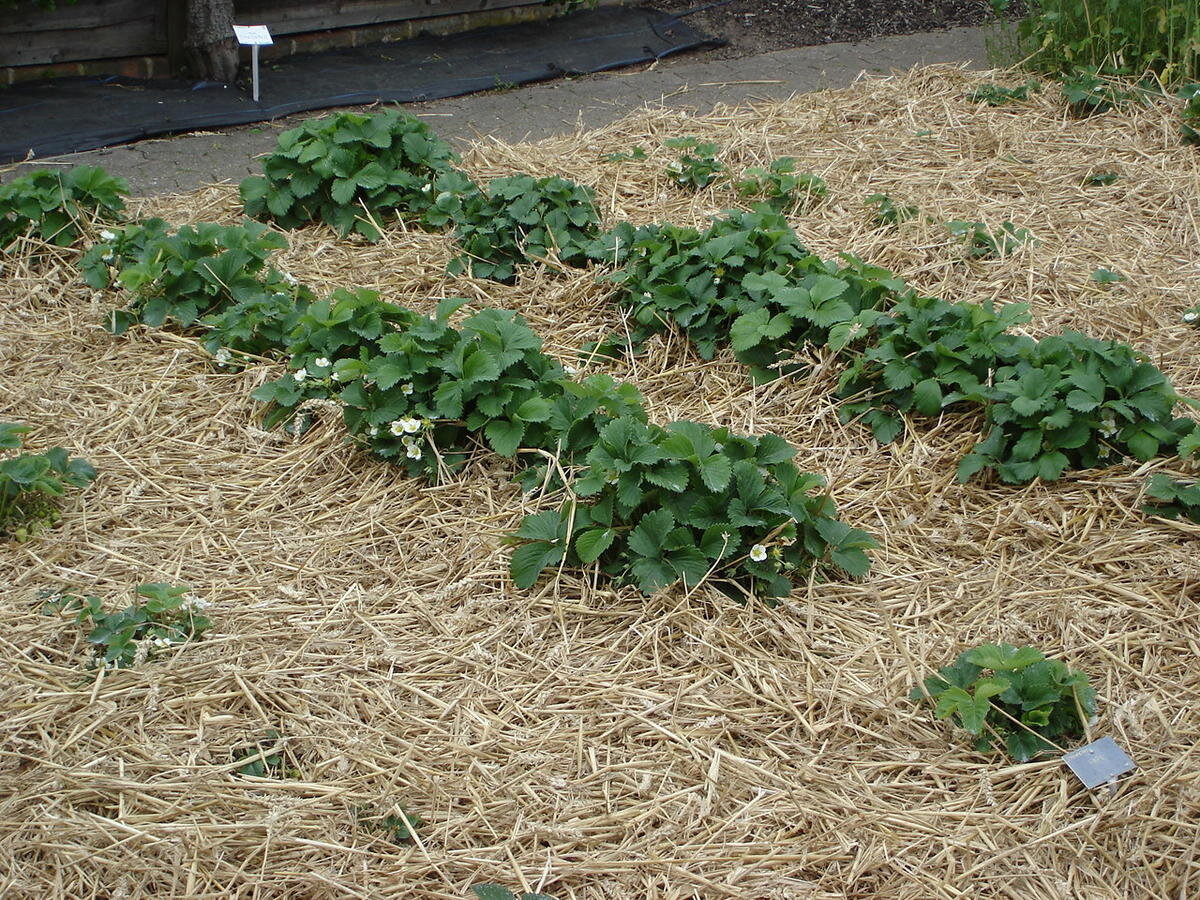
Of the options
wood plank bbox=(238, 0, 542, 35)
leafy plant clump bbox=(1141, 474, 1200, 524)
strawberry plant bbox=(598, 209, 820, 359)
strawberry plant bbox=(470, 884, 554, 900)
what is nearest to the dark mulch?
wood plank bbox=(238, 0, 542, 35)

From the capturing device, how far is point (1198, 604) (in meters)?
2.71

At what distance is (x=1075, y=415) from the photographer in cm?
306

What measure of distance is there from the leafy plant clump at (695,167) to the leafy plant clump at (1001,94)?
159 centimetres

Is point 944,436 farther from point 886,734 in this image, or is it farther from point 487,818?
point 487,818

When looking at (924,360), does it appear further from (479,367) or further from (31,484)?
(31,484)

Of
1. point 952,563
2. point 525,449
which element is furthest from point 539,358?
point 952,563

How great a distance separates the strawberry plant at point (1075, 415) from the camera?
9.95 ft

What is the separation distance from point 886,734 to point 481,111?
439cm

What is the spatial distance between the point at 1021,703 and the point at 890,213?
8.26 feet

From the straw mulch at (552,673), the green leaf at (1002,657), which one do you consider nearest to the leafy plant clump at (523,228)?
the straw mulch at (552,673)

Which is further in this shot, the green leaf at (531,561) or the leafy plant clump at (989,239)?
the leafy plant clump at (989,239)

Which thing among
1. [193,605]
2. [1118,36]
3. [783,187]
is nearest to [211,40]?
[783,187]

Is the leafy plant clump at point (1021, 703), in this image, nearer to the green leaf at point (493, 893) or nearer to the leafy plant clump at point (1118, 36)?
the green leaf at point (493, 893)

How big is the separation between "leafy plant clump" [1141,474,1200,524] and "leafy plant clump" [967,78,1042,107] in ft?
10.3
